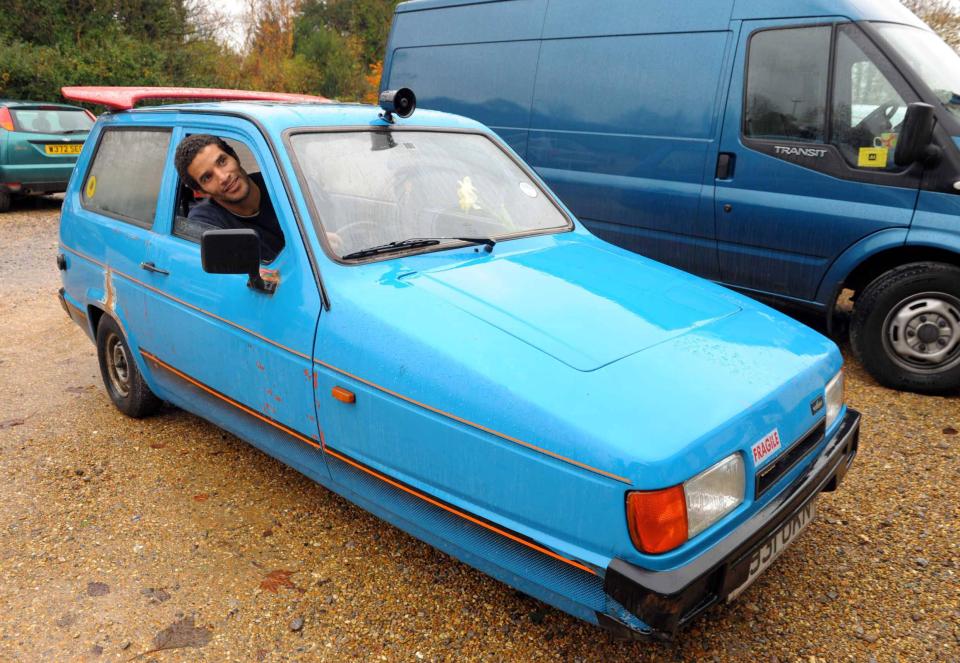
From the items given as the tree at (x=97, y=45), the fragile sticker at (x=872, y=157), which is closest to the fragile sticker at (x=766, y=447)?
the fragile sticker at (x=872, y=157)

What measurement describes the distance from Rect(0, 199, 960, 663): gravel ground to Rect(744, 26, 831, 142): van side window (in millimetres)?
1880

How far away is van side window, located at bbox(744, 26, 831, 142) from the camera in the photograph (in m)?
4.41

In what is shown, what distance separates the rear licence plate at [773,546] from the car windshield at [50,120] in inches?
470

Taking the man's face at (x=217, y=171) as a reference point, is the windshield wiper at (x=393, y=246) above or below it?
below

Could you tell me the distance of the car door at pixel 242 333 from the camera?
2.71 m

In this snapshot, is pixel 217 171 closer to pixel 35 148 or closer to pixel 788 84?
pixel 788 84

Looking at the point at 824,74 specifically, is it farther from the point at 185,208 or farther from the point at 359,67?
the point at 359,67

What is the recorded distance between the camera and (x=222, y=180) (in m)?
3.21

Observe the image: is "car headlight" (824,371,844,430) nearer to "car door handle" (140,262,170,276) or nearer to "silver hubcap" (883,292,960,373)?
"silver hubcap" (883,292,960,373)

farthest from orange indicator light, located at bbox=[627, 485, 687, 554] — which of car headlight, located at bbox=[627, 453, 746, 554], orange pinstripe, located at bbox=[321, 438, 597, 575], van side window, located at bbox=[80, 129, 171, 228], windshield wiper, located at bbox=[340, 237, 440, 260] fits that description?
van side window, located at bbox=[80, 129, 171, 228]

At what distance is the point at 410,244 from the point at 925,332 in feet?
10.6

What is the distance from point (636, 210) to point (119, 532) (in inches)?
152

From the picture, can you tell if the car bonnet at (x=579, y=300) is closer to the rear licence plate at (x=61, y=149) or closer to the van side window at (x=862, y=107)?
the van side window at (x=862, y=107)

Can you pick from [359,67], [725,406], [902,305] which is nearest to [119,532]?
[725,406]
